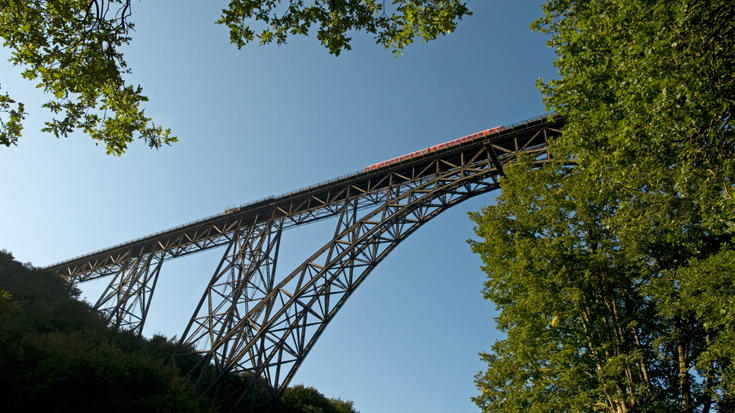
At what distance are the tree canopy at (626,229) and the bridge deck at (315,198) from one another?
844 centimetres

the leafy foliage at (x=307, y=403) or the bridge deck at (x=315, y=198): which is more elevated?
the bridge deck at (x=315, y=198)

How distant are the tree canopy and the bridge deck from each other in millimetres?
8438

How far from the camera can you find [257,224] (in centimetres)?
2666

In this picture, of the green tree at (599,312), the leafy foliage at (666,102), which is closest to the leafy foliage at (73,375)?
the green tree at (599,312)

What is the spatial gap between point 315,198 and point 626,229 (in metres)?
19.0

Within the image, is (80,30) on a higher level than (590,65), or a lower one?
lower

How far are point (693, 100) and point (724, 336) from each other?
4.46 metres

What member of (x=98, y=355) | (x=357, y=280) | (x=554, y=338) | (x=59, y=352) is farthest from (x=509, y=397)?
(x=59, y=352)

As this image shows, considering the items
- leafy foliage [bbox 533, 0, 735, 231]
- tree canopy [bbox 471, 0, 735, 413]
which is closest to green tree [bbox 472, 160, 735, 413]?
tree canopy [bbox 471, 0, 735, 413]

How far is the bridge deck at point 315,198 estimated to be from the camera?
2092 cm

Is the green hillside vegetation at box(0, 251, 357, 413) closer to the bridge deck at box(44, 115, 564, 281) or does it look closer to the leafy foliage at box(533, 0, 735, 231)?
the bridge deck at box(44, 115, 564, 281)

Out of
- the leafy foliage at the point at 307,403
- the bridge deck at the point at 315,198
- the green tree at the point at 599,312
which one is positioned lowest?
the leafy foliage at the point at 307,403

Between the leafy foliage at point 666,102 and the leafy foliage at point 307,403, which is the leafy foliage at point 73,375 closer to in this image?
the leafy foliage at point 307,403

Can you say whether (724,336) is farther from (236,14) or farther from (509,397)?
(236,14)
